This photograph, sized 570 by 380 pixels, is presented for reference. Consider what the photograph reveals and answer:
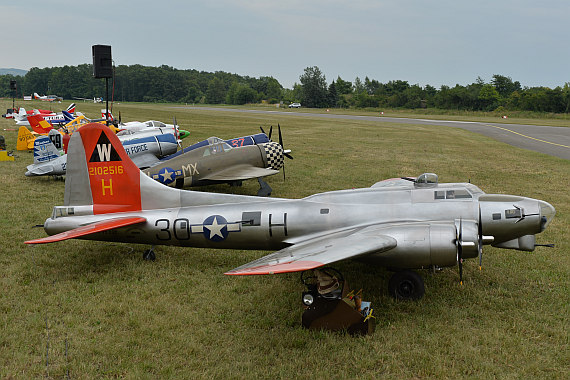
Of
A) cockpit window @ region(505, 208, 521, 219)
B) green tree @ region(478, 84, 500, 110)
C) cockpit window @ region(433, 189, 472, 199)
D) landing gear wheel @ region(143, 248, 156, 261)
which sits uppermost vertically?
green tree @ region(478, 84, 500, 110)

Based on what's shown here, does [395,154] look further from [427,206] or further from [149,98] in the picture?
[149,98]

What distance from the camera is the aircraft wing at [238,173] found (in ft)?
50.0

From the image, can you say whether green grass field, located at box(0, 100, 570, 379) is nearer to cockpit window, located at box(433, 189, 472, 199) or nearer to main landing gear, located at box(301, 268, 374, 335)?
main landing gear, located at box(301, 268, 374, 335)

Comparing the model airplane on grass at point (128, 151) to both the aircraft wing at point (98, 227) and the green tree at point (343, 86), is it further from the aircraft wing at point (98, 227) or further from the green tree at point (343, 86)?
the green tree at point (343, 86)

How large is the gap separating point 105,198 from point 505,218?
8.16 metres

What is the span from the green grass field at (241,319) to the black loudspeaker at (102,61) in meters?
6.36

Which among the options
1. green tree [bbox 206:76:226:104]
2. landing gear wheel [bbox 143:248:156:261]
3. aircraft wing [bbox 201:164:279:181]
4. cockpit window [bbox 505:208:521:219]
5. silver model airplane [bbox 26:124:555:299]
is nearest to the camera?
silver model airplane [bbox 26:124:555:299]

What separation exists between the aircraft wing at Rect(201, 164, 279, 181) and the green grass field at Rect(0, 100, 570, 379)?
5.39 metres

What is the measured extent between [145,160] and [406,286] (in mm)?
13774

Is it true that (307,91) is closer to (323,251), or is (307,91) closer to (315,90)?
(315,90)

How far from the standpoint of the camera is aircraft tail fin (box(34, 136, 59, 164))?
17.9 m

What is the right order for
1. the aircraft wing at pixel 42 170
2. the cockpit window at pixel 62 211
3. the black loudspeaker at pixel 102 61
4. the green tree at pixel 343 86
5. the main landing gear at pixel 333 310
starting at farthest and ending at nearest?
the green tree at pixel 343 86, the aircraft wing at pixel 42 170, the black loudspeaker at pixel 102 61, the cockpit window at pixel 62 211, the main landing gear at pixel 333 310

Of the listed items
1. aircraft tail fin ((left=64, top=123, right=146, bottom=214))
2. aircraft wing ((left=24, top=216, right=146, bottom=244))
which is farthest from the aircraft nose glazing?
aircraft tail fin ((left=64, top=123, right=146, bottom=214))

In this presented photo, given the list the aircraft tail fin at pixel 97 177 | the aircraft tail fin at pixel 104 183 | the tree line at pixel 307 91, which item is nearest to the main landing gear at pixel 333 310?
the aircraft tail fin at pixel 104 183
